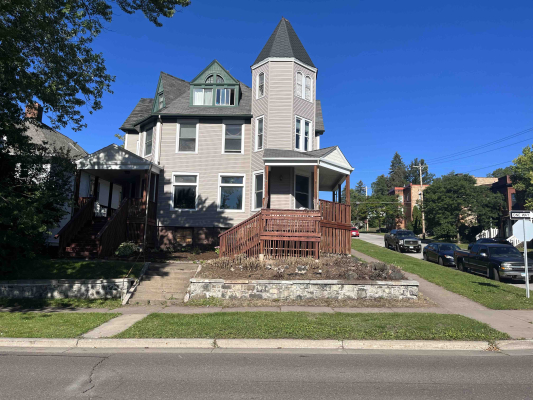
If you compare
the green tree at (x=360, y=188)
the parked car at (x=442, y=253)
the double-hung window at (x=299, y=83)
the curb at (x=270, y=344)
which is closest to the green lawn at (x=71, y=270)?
the curb at (x=270, y=344)

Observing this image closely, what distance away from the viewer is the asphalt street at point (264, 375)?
4.70m

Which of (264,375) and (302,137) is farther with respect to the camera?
(302,137)

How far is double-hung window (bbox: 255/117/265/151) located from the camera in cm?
1814

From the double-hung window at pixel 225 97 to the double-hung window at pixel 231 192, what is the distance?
13.1 ft

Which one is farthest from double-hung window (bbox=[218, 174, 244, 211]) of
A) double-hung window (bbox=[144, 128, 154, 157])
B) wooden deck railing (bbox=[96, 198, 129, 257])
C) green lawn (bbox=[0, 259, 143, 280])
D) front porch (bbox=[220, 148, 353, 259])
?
green lawn (bbox=[0, 259, 143, 280])

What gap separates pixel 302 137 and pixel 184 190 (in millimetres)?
6497

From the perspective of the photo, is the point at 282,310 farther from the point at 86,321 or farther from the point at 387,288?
the point at 86,321

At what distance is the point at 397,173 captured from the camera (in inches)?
4884

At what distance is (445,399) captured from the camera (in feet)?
14.8

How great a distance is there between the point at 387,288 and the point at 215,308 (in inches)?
201

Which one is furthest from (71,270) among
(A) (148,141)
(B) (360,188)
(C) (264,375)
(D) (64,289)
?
(B) (360,188)

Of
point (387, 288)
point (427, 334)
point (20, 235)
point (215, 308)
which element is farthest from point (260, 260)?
point (20, 235)

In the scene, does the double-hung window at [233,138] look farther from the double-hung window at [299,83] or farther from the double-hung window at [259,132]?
the double-hung window at [299,83]

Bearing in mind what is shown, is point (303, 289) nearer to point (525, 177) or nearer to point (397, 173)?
point (525, 177)
